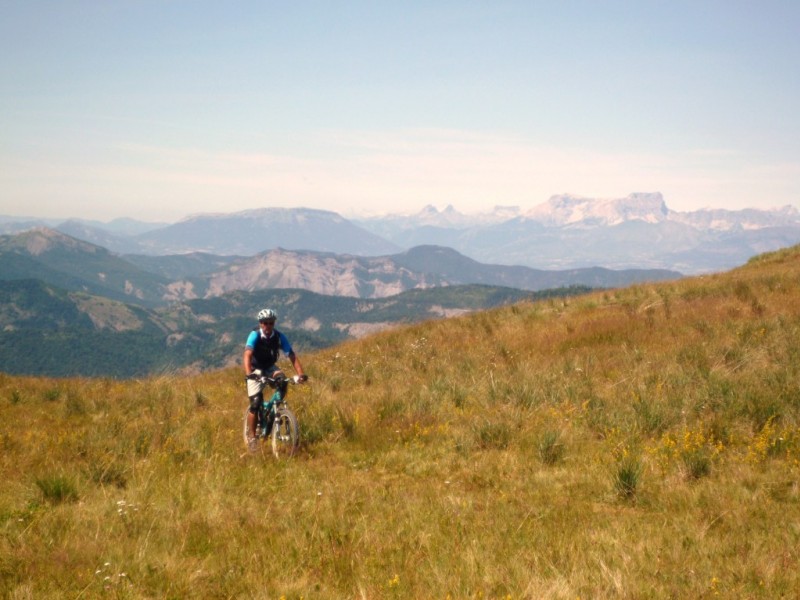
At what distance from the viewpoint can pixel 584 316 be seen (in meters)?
18.1

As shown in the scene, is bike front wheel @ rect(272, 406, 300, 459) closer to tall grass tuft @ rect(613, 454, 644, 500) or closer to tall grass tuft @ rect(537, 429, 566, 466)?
tall grass tuft @ rect(537, 429, 566, 466)

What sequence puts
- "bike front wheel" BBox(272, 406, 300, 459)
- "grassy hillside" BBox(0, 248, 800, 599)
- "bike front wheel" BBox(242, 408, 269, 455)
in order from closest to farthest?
"grassy hillside" BBox(0, 248, 800, 599) → "bike front wheel" BBox(272, 406, 300, 459) → "bike front wheel" BBox(242, 408, 269, 455)

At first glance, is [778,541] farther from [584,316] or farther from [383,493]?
[584,316]

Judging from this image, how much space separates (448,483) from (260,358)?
14.8 ft

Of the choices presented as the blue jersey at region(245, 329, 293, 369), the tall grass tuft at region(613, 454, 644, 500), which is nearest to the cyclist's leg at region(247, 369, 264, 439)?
the blue jersey at region(245, 329, 293, 369)

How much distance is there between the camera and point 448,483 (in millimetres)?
7188

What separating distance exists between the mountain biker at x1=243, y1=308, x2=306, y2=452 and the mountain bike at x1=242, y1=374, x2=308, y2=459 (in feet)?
0.29

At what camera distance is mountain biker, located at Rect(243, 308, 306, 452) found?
941 centimetres

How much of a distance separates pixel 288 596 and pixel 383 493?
2.51 meters

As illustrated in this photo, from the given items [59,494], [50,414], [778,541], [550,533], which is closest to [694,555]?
[778,541]

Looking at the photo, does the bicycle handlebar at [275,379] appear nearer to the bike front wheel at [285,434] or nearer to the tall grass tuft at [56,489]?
the bike front wheel at [285,434]

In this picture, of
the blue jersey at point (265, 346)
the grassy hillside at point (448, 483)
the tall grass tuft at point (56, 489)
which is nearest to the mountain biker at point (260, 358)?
the blue jersey at point (265, 346)

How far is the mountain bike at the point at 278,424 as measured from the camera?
349 inches

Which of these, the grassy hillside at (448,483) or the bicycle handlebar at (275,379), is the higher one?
the bicycle handlebar at (275,379)
